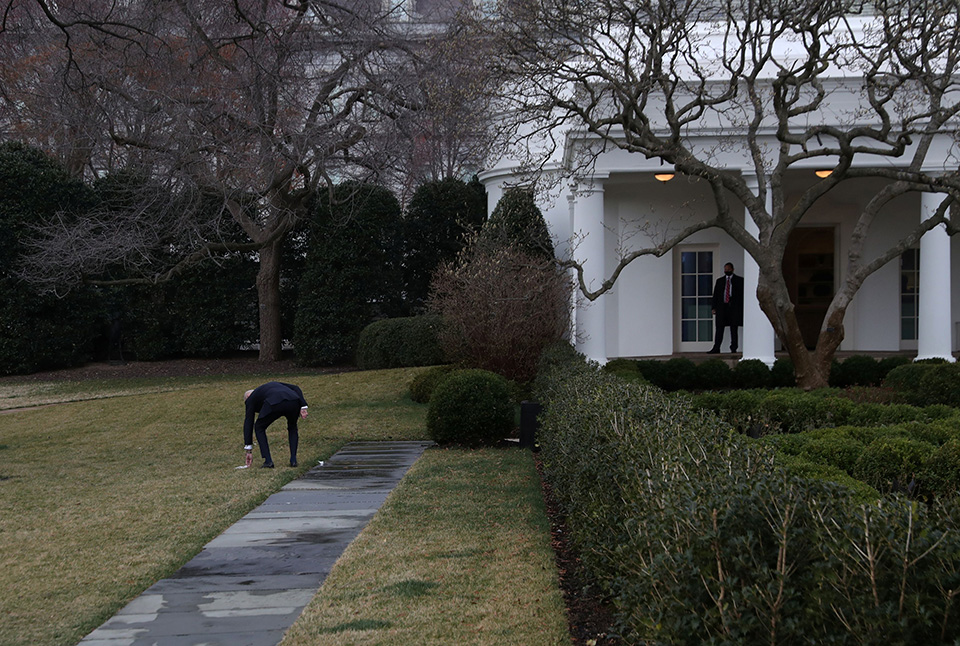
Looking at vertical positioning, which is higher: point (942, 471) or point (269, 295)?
point (269, 295)

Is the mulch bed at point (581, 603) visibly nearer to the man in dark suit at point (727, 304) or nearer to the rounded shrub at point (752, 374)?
the rounded shrub at point (752, 374)

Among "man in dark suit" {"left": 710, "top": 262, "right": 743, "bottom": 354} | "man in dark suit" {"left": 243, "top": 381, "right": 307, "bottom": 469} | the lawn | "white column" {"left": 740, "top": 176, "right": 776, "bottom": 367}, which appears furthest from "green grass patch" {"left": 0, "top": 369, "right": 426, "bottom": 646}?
"man in dark suit" {"left": 710, "top": 262, "right": 743, "bottom": 354}

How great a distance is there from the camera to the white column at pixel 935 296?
653 inches

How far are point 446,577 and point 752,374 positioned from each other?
10.9 meters

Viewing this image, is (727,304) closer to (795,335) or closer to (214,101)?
(795,335)

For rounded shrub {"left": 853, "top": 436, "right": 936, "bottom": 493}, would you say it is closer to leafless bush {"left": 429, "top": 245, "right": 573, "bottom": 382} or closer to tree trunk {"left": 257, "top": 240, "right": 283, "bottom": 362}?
leafless bush {"left": 429, "top": 245, "right": 573, "bottom": 382}

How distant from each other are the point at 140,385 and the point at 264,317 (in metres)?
4.31

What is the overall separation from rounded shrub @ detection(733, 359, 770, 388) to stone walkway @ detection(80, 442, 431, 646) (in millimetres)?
7775

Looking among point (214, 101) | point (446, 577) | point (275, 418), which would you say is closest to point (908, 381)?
point (275, 418)

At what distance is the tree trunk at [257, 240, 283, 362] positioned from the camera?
1019 inches

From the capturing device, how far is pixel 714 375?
1667 cm

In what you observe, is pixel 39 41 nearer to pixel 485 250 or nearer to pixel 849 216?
pixel 485 250

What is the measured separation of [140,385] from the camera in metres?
22.9

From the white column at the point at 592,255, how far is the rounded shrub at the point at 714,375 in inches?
71.9
